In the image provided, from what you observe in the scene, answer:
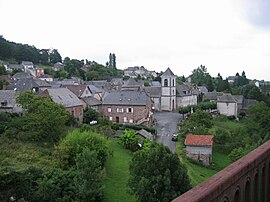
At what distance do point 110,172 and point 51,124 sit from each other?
8433mm

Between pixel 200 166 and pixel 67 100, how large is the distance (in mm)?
21337

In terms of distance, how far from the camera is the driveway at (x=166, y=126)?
139 ft

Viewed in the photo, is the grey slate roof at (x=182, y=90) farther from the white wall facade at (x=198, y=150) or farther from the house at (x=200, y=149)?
the white wall facade at (x=198, y=150)

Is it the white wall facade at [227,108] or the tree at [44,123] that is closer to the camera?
the tree at [44,123]

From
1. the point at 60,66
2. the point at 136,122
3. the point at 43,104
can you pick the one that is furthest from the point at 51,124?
the point at 60,66

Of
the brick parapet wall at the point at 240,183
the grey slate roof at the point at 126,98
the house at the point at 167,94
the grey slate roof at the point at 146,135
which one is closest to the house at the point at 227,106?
the house at the point at 167,94

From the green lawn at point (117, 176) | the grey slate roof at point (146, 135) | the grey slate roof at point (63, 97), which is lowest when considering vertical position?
the green lawn at point (117, 176)

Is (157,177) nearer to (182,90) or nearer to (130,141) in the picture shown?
(130,141)

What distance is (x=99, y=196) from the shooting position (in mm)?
22109

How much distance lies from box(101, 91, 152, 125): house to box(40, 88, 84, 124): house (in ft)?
20.8

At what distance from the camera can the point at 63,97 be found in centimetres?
4797

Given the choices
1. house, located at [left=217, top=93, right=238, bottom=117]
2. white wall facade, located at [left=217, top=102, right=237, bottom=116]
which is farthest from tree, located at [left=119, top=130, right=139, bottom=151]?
white wall facade, located at [left=217, top=102, right=237, bottom=116]

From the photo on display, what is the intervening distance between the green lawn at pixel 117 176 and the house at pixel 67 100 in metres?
11.3

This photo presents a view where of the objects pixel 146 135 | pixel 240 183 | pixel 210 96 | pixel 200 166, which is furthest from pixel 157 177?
pixel 210 96
